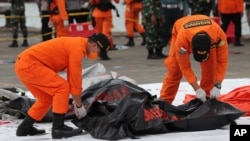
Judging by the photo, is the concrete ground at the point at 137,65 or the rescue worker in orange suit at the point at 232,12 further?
the rescue worker in orange suit at the point at 232,12

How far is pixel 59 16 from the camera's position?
13.6 metres

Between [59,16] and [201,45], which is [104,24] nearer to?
[59,16]

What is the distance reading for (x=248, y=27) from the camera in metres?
18.7

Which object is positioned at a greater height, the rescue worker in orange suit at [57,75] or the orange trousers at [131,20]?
the rescue worker in orange suit at [57,75]

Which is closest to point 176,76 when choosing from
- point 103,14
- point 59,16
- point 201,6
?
point 59,16

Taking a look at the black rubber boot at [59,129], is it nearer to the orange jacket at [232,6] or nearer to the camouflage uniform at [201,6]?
the camouflage uniform at [201,6]

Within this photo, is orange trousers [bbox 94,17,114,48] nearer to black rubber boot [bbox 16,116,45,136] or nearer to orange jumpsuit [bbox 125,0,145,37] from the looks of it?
orange jumpsuit [bbox 125,0,145,37]

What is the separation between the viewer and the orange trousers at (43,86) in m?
7.04

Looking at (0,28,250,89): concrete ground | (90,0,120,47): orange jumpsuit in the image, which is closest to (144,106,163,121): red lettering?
(0,28,250,89): concrete ground

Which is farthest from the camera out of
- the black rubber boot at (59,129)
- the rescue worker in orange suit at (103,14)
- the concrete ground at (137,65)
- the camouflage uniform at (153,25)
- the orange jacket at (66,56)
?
the rescue worker in orange suit at (103,14)

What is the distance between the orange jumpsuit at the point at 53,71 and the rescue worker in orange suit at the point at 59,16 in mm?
6205

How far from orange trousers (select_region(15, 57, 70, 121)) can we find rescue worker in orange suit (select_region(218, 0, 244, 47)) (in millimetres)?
9023

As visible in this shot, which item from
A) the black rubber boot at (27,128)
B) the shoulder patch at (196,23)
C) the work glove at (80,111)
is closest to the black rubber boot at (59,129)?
the work glove at (80,111)

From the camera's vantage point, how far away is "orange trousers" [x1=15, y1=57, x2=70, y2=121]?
7035 mm
